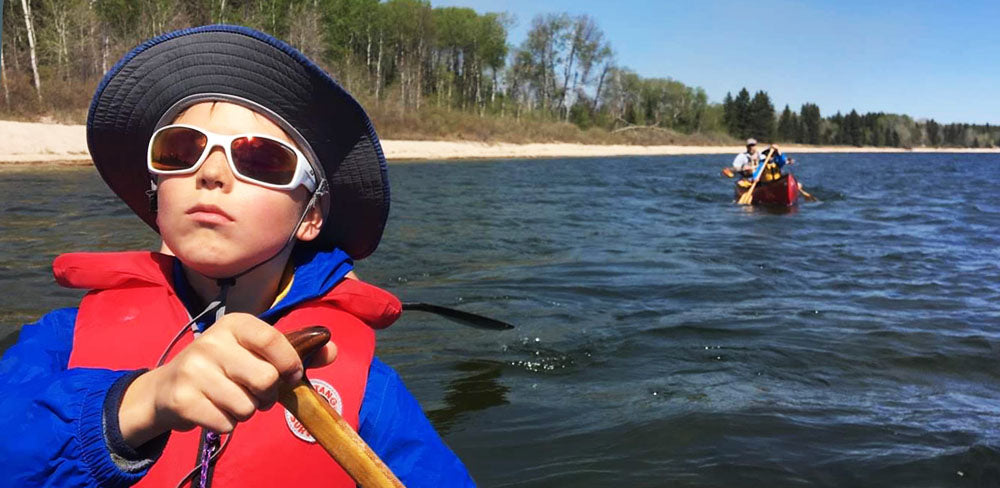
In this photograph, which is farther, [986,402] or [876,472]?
[986,402]

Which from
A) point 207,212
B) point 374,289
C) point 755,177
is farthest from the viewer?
point 755,177

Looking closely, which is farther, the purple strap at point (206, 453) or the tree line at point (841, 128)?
the tree line at point (841, 128)

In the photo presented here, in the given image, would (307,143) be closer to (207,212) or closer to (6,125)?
(207,212)

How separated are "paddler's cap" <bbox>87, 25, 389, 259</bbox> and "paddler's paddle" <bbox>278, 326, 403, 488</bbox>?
A: 90 cm

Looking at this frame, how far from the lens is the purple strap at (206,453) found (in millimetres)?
1531

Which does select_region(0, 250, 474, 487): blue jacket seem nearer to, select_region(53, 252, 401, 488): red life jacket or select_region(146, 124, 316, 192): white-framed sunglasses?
select_region(53, 252, 401, 488): red life jacket

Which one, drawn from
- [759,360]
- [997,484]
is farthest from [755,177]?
[997,484]

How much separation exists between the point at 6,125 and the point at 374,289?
82.7 ft

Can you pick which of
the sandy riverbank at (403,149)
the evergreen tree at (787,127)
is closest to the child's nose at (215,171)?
the sandy riverbank at (403,149)

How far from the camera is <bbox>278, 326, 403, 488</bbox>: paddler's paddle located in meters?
1.00

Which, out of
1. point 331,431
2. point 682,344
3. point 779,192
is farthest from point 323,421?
point 779,192

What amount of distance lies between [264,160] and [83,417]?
657 millimetres

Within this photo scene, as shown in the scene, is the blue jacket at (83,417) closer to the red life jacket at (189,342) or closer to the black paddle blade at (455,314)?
the red life jacket at (189,342)

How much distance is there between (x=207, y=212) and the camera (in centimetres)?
154
